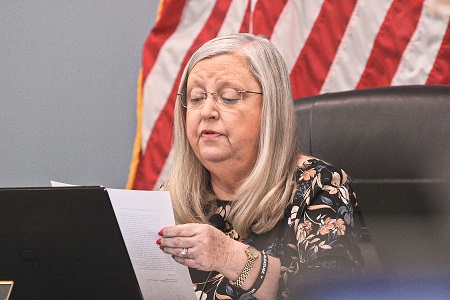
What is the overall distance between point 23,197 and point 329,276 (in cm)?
69

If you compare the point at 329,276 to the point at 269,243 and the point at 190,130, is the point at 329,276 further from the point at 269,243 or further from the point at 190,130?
the point at 190,130

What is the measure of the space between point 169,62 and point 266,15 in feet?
1.38

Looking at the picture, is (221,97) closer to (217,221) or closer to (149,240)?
(217,221)

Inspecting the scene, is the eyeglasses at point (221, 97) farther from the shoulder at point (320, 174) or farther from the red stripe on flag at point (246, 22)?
the red stripe on flag at point (246, 22)

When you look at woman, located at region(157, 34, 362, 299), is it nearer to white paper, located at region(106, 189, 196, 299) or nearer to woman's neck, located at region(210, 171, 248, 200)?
woman's neck, located at region(210, 171, 248, 200)

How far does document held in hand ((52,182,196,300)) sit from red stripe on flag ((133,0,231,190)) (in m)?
1.43

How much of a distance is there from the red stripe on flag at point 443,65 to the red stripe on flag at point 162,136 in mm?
819

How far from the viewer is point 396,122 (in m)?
1.84

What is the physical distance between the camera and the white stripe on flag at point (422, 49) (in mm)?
2631

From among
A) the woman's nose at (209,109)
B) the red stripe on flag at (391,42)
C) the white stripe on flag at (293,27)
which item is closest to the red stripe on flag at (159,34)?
the white stripe on flag at (293,27)

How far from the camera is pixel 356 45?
8.94ft

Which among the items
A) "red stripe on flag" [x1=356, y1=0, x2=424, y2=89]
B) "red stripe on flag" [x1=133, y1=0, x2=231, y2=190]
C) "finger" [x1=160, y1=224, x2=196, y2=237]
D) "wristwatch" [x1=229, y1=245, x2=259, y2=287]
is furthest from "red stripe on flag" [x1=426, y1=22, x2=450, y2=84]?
"finger" [x1=160, y1=224, x2=196, y2=237]

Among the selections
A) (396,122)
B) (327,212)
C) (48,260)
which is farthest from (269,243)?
(48,260)

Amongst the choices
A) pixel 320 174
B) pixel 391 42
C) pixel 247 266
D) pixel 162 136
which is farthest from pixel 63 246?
pixel 391 42
